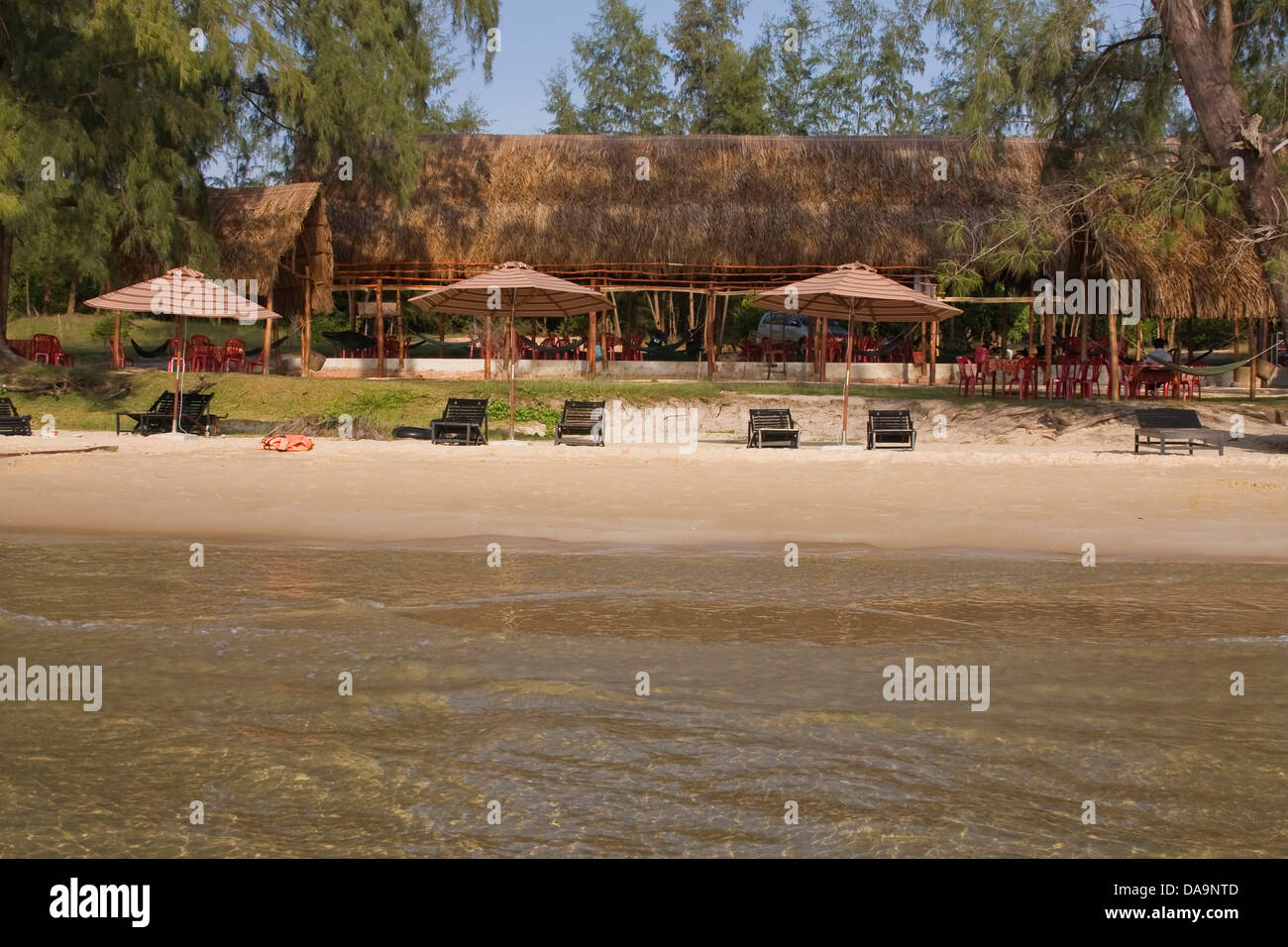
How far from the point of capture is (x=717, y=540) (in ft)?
31.7

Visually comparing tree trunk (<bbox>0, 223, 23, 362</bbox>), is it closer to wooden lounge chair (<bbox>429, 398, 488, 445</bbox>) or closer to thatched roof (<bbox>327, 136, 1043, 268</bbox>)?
thatched roof (<bbox>327, 136, 1043, 268</bbox>)

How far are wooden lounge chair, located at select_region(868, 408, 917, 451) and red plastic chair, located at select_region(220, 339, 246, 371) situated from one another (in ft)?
42.1

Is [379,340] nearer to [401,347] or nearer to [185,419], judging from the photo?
[401,347]

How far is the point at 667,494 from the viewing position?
1188 cm

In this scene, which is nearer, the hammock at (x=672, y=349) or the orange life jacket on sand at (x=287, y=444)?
the orange life jacket on sand at (x=287, y=444)

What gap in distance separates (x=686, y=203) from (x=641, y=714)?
63.6 feet

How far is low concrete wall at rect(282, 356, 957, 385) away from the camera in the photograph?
23297 mm

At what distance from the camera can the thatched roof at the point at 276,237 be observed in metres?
21.9

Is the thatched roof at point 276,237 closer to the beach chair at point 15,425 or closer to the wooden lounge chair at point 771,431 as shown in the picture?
the beach chair at point 15,425

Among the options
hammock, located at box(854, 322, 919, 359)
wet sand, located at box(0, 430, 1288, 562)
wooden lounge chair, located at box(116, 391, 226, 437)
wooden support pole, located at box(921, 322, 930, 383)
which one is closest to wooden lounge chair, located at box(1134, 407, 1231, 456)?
wet sand, located at box(0, 430, 1288, 562)

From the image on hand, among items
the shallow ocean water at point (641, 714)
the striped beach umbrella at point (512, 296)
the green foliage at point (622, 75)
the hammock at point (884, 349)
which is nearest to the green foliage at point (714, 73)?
the green foliage at point (622, 75)

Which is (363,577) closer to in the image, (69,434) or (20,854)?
(20,854)

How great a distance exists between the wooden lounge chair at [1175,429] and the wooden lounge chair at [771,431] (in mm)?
4304

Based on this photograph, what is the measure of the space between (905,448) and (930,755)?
10.5 metres
